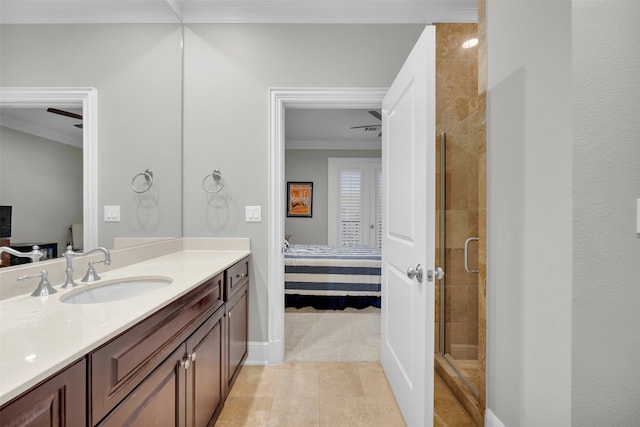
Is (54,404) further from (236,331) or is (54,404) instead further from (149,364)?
(236,331)

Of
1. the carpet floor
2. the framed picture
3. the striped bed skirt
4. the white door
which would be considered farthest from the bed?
the framed picture

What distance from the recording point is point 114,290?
1.38m

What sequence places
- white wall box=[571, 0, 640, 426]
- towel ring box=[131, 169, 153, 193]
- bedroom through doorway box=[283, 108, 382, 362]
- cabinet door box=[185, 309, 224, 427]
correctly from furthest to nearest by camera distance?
bedroom through doorway box=[283, 108, 382, 362]
towel ring box=[131, 169, 153, 193]
cabinet door box=[185, 309, 224, 427]
white wall box=[571, 0, 640, 426]

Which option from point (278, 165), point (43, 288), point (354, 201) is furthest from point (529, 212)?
point (354, 201)

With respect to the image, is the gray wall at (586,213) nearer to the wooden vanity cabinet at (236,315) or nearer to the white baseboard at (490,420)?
the white baseboard at (490,420)

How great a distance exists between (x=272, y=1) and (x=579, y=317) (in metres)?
2.55

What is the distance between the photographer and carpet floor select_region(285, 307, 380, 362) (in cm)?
244

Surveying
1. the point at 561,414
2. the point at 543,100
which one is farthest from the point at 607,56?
the point at 561,414

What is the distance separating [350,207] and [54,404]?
5914 millimetres

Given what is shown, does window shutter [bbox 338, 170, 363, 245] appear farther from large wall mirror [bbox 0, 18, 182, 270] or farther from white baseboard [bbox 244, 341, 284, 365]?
large wall mirror [bbox 0, 18, 182, 270]

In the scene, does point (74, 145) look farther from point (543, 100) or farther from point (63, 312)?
point (543, 100)

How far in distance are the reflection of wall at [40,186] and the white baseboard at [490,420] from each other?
2130 mm

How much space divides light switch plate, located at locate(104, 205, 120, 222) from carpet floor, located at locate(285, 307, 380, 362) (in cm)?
156

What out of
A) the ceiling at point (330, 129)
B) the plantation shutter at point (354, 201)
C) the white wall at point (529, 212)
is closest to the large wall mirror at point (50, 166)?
the white wall at point (529, 212)
